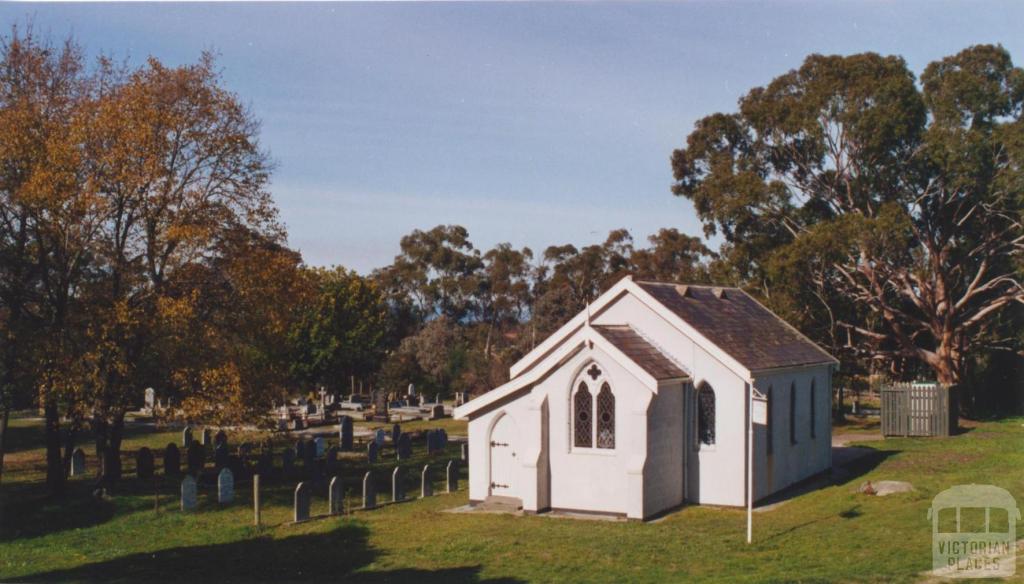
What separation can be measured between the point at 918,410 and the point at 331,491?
23764 mm

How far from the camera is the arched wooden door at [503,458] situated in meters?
23.4

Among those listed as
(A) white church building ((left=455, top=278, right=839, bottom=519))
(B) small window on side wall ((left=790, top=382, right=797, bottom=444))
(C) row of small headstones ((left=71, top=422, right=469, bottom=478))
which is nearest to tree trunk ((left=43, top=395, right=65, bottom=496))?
(C) row of small headstones ((left=71, top=422, right=469, bottom=478))

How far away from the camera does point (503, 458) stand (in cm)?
2358

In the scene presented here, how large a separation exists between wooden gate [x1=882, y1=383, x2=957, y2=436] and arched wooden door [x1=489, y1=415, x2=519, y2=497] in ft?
62.8

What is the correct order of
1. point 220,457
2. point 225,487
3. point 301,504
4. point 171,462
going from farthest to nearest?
1. point 220,457
2. point 171,462
3. point 225,487
4. point 301,504

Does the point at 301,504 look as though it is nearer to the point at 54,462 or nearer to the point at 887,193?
the point at 54,462

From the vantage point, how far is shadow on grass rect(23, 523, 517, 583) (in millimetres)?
16875

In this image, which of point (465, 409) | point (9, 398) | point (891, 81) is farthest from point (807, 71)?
point (9, 398)

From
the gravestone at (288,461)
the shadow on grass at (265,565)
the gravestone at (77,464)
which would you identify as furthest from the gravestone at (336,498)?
the gravestone at (77,464)

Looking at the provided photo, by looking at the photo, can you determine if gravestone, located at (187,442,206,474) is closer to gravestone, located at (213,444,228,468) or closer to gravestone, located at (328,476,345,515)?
gravestone, located at (213,444,228,468)

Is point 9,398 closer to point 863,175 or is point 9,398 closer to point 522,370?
point 522,370

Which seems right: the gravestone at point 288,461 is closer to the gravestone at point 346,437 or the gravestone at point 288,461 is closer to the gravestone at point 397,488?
the gravestone at point 346,437

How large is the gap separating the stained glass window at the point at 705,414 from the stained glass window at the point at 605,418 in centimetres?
253

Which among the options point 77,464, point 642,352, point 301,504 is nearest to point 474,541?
point 301,504
